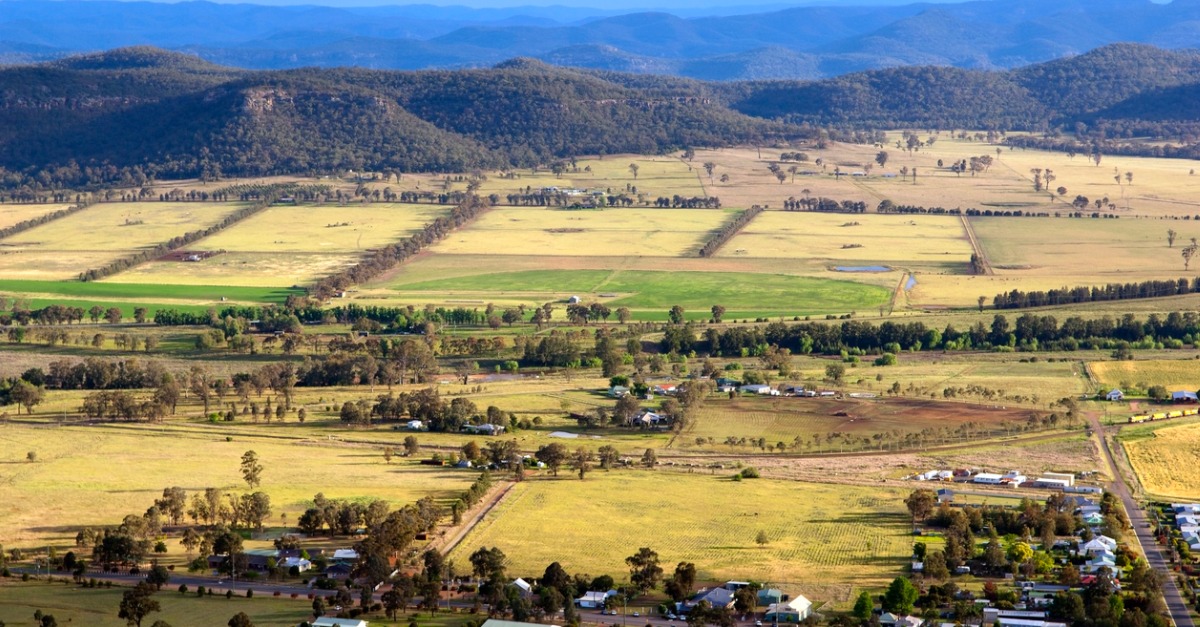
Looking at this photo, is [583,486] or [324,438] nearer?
[583,486]

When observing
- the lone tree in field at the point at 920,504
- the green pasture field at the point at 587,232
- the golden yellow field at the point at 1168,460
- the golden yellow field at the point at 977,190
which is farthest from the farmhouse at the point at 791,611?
the golden yellow field at the point at 977,190

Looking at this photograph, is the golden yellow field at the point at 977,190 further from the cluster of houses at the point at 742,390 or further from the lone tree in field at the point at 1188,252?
the cluster of houses at the point at 742,390

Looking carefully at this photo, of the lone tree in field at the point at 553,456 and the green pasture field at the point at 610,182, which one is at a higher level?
the green pasture field at the point at 610,182

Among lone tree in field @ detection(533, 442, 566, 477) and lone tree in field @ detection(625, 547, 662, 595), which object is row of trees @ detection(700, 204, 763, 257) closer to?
lone tree in field @ detection(533, 442, 566, 477)

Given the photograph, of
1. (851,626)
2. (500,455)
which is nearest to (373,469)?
(500,455)

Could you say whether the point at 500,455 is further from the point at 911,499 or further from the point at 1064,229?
the point at 1064,229

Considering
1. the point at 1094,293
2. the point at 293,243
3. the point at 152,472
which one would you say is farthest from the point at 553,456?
the point at 293,243
